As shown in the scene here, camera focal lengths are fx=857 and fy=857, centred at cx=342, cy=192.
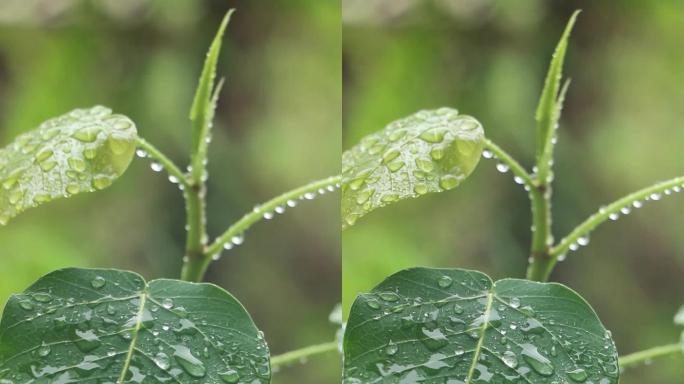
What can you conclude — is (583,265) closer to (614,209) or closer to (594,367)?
(614,209)

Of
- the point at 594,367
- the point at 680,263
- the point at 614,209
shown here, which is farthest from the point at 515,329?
the point at 680,263


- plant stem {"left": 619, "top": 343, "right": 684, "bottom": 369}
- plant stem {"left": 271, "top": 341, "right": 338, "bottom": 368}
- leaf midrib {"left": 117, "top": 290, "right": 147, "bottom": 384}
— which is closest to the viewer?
leaf midrib {"left": 117, "top": 290, "right": 147, "bottom": 384}

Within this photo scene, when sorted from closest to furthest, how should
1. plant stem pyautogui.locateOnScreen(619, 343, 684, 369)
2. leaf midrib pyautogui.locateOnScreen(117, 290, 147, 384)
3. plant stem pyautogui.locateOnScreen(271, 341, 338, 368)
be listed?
leaf midrib pyautogui.locateOnScreen(117, 290, 147, 384) < plant stem pyautogui.locateOnScreen(619, 343, 684, 369) < plant stem pyautogui.locateOnScreen(271, 341, 338, 368)

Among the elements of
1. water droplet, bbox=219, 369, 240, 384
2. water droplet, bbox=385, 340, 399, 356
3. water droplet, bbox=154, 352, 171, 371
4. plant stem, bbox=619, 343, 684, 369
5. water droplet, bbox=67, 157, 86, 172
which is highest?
water droplet, bbox=67, 157, 86, 172

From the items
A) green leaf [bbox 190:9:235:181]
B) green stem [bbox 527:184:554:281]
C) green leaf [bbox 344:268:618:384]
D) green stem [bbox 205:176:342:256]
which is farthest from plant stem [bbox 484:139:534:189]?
green leaf [bbox 190:9:235:181]

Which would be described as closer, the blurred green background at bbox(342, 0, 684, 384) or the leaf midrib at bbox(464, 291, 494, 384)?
the leaf midrib at bbox(464, 291, 494, 384)

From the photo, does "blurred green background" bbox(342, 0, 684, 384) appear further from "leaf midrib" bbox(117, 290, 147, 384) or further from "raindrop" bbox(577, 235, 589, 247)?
"leaf midrib" bbox(117, 290, 147, 384)

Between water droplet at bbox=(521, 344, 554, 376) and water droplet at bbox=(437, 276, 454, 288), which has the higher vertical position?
water droplet at bbox=(437, 276, 454, 288)
